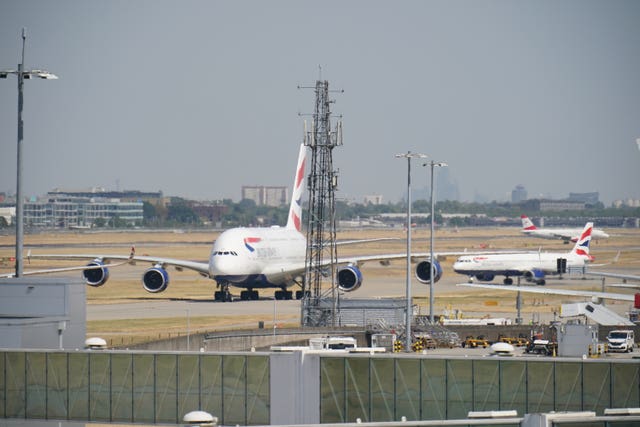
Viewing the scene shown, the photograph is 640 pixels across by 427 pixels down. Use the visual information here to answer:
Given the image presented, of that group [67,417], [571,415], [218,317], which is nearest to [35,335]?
[67,417]

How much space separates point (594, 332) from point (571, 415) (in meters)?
39.4

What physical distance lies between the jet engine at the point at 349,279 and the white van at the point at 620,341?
3820 cm

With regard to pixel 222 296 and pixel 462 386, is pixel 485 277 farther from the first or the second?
pixel 462 386

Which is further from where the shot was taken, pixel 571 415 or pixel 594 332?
pixel 594 332

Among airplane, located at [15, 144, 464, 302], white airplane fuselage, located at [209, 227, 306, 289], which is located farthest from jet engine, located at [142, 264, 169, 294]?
white airplane fuselage, located at [209, 227, 306, 289]

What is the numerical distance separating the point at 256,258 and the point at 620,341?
44.3 m

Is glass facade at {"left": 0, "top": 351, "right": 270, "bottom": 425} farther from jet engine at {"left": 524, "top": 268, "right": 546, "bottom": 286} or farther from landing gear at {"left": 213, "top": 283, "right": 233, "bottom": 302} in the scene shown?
jet engine at {"left": 524, "top": 268, "right": 546, "bottom": 286}

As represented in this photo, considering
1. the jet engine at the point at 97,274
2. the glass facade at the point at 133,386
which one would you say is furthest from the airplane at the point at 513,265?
A: the glass facade at the point at 133,386

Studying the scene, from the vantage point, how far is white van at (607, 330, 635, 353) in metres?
73.4

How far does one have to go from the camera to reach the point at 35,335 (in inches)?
1831

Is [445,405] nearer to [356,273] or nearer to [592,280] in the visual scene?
[356,273]

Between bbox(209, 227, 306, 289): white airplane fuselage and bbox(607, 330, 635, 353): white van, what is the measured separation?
4158cm

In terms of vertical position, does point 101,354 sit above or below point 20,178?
below

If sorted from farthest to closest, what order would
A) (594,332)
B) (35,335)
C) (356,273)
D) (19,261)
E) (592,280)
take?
(592,280), (356,273), (594,332), (19,261), (35,335)
